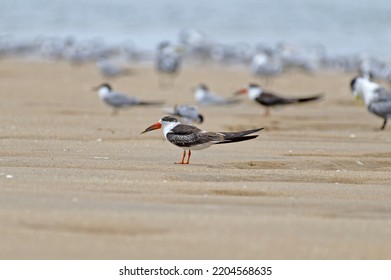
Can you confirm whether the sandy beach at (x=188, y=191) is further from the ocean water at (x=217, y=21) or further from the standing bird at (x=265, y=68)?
the ocean water at (x=217, y=21)

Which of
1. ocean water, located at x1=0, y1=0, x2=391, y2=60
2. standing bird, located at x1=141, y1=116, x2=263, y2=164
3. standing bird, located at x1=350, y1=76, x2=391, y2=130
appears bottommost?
ocean water, located at x1=0, y1=0, x2=391, y2=60

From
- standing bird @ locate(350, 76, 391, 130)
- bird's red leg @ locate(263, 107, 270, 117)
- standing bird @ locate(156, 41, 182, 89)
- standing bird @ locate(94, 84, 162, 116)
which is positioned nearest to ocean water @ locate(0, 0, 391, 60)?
standing bird @ locate(156, 41, 182, 89)

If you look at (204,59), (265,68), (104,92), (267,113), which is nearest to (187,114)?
(104,92)

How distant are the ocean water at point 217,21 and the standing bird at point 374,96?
11.5m

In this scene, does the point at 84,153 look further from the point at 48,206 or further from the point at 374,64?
the point at 374,64

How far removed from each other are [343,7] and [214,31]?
A: 17.1 ft

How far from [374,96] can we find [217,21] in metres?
17.5

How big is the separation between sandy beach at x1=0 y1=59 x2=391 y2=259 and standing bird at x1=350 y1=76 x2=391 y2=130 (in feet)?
0.61

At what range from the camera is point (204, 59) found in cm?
2095

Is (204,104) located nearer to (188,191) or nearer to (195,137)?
(195,137)

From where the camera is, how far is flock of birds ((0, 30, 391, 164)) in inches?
249

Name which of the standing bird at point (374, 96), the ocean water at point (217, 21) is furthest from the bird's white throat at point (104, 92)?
the ocean water at point (217, 21)

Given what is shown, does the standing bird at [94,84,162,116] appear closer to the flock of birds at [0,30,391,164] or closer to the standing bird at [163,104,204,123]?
the flock of birds at [0,30,391,164]

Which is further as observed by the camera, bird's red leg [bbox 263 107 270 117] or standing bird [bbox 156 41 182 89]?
standing bird [bbox 156 41 182 89]
